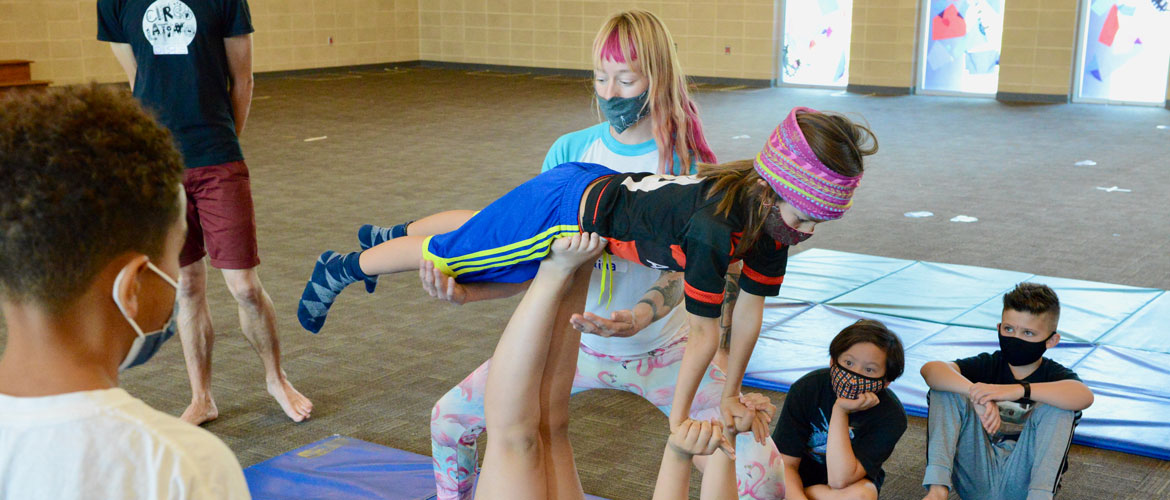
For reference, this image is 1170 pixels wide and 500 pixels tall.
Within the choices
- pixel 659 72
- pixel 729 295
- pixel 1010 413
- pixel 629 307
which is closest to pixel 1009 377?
pixel 1010 413

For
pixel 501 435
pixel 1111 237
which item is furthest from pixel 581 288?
pixel 1111 237

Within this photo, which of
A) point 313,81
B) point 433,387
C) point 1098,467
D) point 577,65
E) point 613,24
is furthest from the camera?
point 577,65

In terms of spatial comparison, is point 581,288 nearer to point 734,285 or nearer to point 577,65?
point 734,285

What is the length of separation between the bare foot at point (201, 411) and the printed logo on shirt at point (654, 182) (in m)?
1.84

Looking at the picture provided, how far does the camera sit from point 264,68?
1436 centimetres

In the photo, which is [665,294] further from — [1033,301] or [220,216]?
[220,216]

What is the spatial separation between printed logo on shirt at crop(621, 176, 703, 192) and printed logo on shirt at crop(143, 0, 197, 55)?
5.45 feet

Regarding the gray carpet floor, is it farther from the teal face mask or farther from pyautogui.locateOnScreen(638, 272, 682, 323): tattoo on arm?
the teal face mask

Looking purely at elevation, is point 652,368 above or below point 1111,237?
above

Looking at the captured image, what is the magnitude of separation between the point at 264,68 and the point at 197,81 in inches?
465

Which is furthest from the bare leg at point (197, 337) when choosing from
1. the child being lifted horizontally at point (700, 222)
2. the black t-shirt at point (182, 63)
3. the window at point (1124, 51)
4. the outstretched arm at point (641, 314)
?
the window at point (1124, 51)

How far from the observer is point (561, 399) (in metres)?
2.06

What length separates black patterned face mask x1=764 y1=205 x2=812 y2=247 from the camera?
6.84ft

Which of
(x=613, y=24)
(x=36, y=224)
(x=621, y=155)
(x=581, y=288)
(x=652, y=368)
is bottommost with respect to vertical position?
(x=652, y=368)
